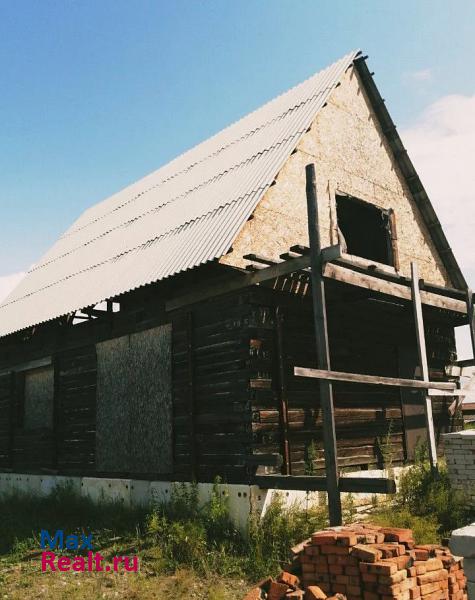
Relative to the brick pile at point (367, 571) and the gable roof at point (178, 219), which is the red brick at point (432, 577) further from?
the gable roof at point (178, 219)

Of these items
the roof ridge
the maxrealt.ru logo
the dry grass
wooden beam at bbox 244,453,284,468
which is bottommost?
the dry grass

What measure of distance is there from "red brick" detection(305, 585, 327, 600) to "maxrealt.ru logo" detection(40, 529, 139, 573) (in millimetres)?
2522

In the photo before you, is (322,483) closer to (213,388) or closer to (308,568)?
(308,568)

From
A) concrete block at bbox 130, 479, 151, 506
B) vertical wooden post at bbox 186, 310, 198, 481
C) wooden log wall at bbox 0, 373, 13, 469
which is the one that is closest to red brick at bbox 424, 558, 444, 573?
vertical wooden post at bbox 186, 310, 198, 481

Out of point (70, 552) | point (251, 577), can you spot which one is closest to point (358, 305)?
point (251, 577)

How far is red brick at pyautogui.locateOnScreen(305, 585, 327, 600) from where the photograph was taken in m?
4.84

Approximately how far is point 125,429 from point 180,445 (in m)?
1.46

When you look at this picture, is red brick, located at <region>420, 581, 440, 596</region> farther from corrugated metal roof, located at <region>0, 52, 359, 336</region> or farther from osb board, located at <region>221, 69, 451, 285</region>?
osb board, located at <region>221, 69, 451, 285</region>

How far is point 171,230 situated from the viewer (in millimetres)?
10594

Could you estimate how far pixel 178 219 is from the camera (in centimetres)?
1091

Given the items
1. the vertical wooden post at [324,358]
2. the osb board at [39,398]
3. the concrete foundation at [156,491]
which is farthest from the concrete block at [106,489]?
the vertical wooden post at [324,358]

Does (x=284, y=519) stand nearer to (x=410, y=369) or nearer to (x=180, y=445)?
(x=180, y=445)

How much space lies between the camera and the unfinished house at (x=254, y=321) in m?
8.40

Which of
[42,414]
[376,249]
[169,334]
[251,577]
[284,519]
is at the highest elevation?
[376,249]
